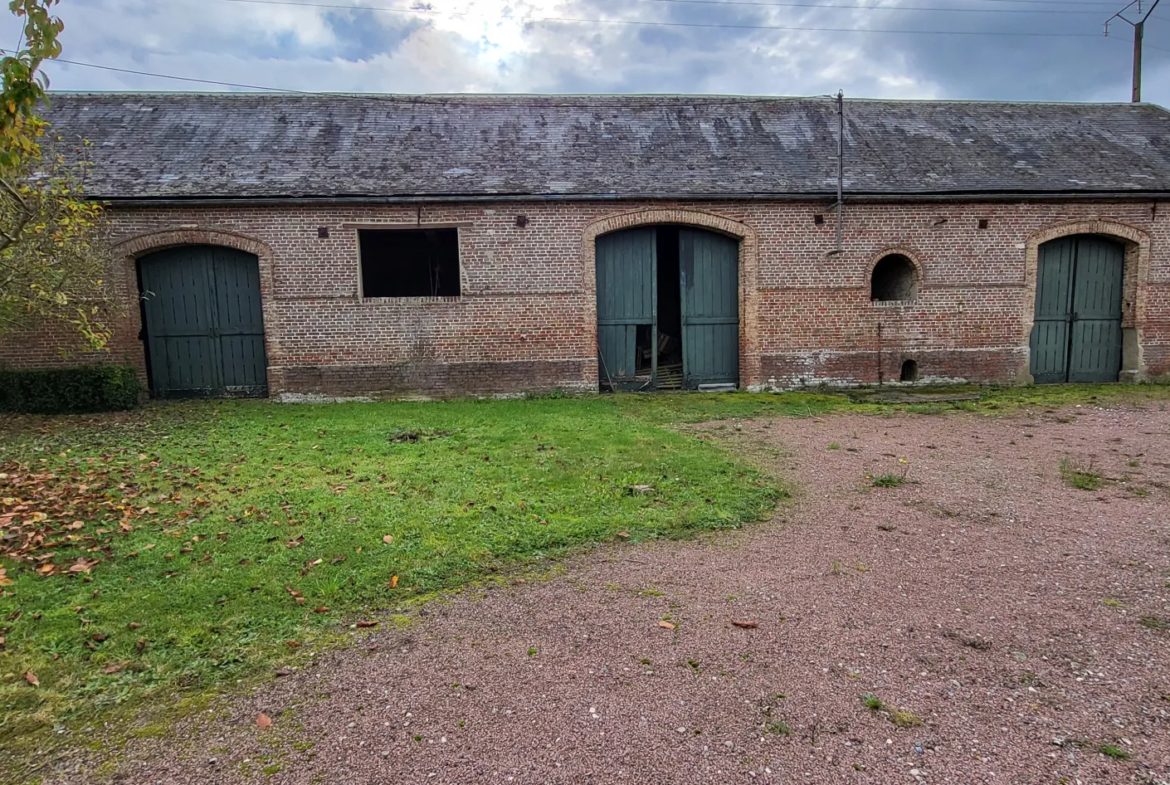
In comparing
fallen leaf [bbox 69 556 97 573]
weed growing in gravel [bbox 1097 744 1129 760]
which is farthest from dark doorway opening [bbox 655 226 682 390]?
weed growing in gravel [bbox 1097 744 1129 760]

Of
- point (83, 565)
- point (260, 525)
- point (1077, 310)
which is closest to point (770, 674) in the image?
point (260, 525)

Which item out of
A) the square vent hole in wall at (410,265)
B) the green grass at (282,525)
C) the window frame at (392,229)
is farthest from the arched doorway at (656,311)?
the square vent hole in wall at (410,265)

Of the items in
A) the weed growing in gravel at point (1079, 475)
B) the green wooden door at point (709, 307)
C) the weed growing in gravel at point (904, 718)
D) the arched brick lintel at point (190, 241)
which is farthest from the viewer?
the green wooden door at point (709, 307)

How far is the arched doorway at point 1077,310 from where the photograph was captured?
1238 cm

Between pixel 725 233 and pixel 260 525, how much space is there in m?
9.58

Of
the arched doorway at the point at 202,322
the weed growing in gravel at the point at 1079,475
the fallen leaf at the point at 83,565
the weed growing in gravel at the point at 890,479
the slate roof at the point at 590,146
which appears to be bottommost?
the weed growing in gravel at the point at 1079,475

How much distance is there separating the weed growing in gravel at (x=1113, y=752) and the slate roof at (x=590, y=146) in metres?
10.2

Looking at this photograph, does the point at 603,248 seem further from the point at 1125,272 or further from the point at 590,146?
the point at 1125,272

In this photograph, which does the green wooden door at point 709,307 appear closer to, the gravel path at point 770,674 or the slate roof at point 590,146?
the slate roof at point 590,146

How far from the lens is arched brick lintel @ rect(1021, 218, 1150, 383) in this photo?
12.1 meters

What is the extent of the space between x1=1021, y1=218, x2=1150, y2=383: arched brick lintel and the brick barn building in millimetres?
47

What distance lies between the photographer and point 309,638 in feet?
10.4

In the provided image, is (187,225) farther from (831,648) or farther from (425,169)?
(831,648)

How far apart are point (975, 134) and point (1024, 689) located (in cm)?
1434
